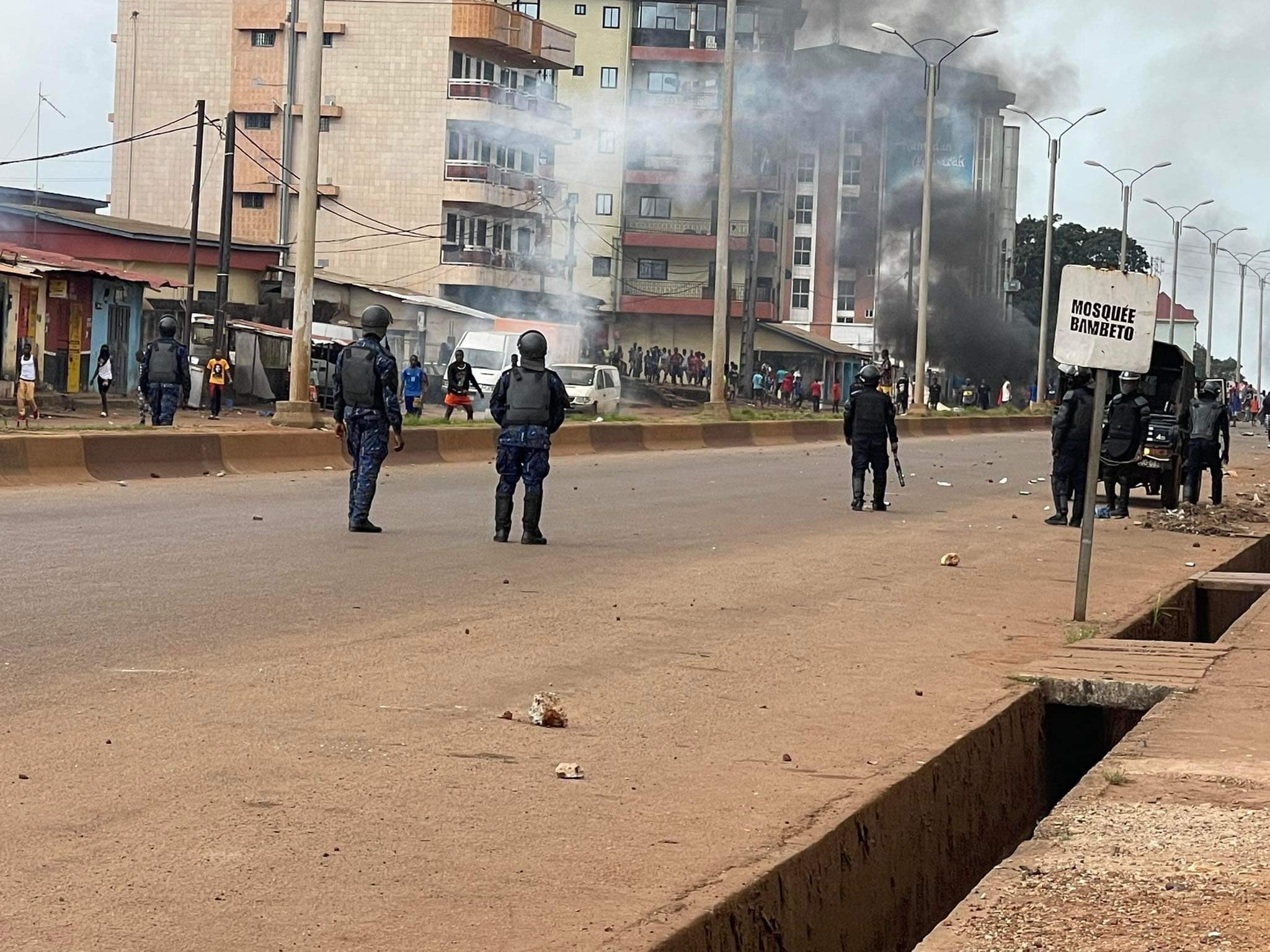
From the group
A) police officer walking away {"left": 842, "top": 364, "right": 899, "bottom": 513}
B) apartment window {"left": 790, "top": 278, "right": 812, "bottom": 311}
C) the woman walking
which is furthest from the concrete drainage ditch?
apartment window {"left": 790, "top": 278, "right": 812, "bottom": 311}

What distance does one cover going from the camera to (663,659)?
27.5 feet

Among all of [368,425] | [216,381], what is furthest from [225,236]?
[368,425]

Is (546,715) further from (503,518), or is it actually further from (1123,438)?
(1123,438)

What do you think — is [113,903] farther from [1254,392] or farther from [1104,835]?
[1254,392]

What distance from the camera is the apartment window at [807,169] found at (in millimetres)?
112894

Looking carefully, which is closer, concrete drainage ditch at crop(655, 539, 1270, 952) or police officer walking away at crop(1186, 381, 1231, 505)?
concrete drainage ditch at crop(655, 539, 1270, 952)

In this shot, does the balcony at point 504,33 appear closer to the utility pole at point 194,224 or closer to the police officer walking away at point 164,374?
the utility pole at point 194,224

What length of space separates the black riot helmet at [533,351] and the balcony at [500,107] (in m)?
57.8

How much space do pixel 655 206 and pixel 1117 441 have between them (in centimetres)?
7358

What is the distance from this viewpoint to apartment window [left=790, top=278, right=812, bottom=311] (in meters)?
117

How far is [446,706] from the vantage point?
22.5 feet

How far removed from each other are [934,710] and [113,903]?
13.3 feet

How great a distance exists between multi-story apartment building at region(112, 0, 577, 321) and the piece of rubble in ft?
212

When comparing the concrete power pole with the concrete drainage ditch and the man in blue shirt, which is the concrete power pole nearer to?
the man in blue shirt
